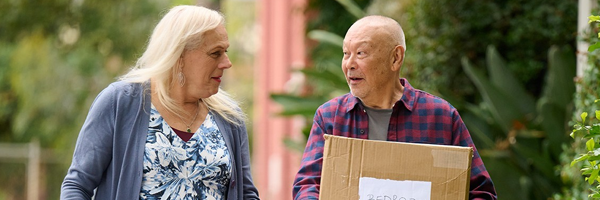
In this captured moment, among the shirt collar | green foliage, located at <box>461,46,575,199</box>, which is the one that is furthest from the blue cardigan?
green foliage, located at <box>461,46,575,199</box>

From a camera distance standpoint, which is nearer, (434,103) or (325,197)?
(325,197)

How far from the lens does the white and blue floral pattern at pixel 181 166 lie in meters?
3.55

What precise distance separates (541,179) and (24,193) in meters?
13.3

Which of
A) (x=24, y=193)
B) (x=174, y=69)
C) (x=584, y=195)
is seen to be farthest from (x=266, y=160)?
(x=174, y=69)

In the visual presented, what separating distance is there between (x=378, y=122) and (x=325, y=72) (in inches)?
181

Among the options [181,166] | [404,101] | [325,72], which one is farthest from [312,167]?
[325,72]

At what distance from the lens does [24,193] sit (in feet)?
59.7

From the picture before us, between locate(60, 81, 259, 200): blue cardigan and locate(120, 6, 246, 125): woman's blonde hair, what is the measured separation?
0.26 feet

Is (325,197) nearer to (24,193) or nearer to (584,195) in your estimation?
(584,195)

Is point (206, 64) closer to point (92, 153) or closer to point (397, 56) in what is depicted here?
point (92, 153)

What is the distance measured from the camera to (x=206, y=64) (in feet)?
11.9

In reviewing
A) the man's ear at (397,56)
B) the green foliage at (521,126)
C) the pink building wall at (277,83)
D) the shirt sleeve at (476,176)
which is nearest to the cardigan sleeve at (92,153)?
the man's ear at (397,56)

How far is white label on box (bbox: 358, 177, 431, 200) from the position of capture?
3182 mm

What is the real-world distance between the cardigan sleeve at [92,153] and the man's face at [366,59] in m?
0.91
